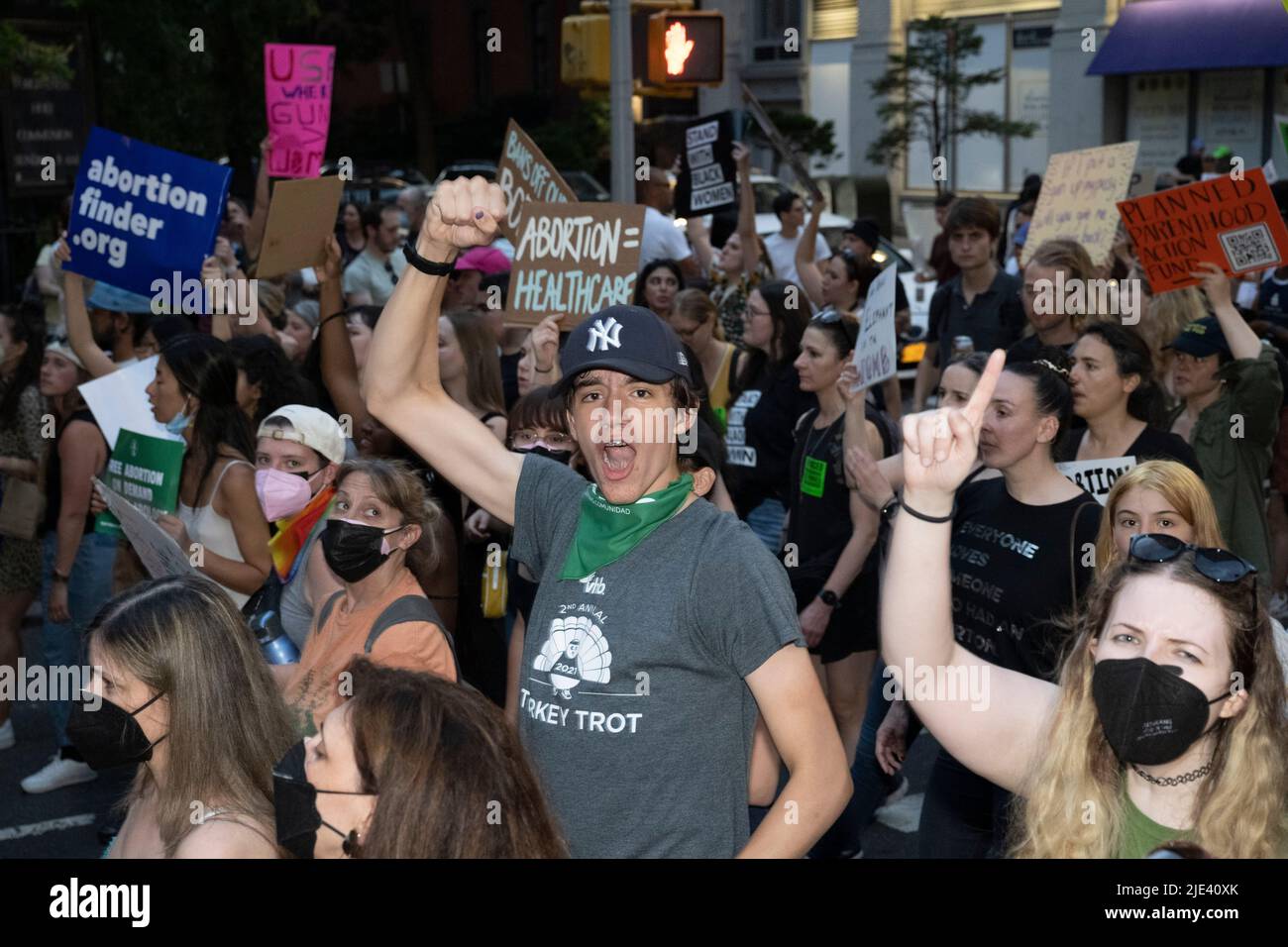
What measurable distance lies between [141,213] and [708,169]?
4.80 metres

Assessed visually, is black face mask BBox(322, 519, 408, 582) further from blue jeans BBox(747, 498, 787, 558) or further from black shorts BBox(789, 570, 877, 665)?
blue jeans BBox(747, 498, 787, 558)

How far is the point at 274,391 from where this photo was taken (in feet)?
20.3

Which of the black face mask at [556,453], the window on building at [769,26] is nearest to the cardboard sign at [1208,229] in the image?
the black face mask at [556,453]

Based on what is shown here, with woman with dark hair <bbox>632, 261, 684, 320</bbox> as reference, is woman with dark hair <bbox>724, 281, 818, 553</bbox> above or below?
below

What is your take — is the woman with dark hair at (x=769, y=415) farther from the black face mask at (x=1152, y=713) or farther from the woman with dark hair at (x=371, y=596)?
the black face mask at (x=1152, y=713)

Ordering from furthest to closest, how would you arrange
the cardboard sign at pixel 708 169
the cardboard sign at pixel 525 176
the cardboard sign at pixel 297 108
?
the cardboard sign at pixel 708 169
the cardboard sign at pixel 297 108
the cardboard sign at pixel 525 176

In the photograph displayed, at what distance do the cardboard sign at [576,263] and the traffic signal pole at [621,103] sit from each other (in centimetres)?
304

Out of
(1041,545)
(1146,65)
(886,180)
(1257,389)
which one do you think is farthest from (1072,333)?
(886,180)

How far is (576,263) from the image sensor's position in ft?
22.2

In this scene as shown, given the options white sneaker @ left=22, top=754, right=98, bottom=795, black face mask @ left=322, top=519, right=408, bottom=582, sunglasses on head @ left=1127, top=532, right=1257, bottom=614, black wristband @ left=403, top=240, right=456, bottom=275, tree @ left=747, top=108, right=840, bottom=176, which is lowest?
white sneaker @ left=22, top=754, right=98, bottom=795

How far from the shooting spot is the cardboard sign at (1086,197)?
859 centimetres

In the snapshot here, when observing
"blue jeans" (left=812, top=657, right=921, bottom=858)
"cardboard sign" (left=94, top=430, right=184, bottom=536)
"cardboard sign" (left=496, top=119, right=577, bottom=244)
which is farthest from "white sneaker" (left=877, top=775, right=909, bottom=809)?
"cardboard sign" (left=496, top=119, right=577, bottom=244)

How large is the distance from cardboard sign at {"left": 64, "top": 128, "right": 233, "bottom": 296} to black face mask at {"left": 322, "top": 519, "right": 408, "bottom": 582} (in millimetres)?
3412

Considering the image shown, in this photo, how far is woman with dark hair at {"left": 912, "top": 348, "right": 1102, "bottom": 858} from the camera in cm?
418
